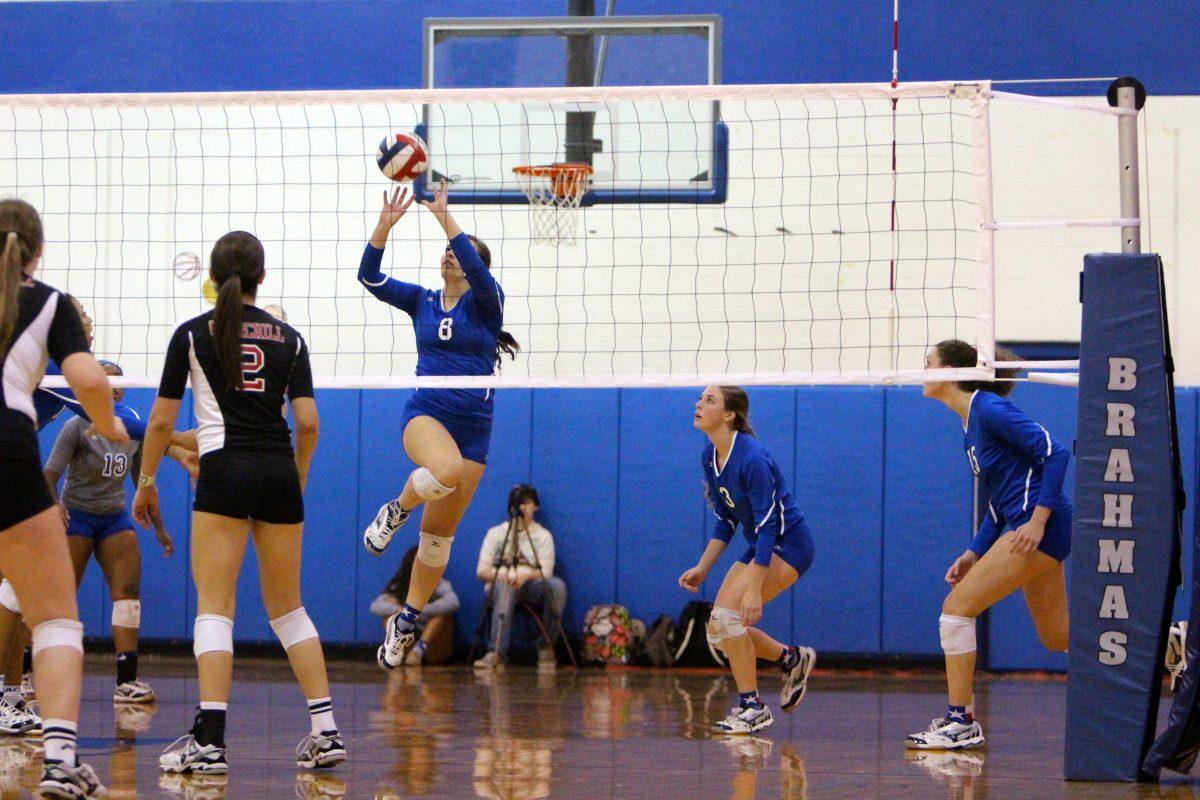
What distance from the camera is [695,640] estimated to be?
33.7 ft

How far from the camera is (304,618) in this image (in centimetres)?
514

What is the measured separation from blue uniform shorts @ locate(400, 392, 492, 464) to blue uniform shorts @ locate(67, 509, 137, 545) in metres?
1.98

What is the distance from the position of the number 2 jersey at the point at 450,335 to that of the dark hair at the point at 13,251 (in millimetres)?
1936

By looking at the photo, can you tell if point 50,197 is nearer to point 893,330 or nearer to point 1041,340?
point 893,330

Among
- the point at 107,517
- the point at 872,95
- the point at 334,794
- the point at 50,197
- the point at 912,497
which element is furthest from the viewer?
the point at 50,197

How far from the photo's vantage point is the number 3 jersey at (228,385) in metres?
4.95

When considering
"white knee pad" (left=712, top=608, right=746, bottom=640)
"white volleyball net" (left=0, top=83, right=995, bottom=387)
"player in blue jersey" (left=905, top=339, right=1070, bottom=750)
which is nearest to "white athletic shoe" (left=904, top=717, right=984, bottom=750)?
"player in blue jersey" (left=905, top=339, right=1070, bottom=750)

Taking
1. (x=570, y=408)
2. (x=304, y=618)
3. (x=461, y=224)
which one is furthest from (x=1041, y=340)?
(x=304, y=618)

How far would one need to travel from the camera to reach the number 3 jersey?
495 centimetres

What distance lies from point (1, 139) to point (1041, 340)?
27.9ft

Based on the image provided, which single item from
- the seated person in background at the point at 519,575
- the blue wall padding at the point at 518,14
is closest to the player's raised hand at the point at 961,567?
the seated person in background at the point at 519,575

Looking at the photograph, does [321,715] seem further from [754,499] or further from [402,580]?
[402,580]

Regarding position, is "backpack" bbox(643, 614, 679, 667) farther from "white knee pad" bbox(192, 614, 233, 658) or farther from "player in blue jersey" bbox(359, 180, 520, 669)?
"white knee pad" bbox(192, 614, 233, 658)

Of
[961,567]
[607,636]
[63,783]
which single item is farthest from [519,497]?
[63,783]
